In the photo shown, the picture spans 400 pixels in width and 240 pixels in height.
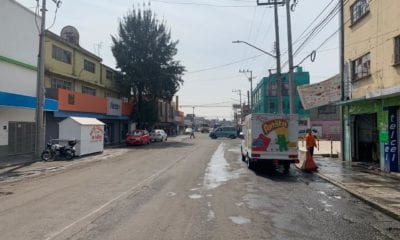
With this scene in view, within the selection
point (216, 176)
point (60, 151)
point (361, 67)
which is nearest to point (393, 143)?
point (361, 67)

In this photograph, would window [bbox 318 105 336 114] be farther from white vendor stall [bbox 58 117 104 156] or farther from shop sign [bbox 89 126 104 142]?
white vendor stall [bbox 58 117 104 156]

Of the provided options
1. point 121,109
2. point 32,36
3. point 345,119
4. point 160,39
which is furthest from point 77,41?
point 345,119

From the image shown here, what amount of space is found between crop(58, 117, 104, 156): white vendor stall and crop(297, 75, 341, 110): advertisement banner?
1390 cm

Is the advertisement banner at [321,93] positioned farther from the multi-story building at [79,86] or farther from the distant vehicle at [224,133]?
the distant vehicle at [224,133]

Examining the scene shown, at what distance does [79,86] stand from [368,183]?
33.7m

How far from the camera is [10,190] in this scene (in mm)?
14156

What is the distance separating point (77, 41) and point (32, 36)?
1819 centimetres

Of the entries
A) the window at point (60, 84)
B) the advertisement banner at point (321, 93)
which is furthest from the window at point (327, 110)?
the advertisement banner at point (321, 93)

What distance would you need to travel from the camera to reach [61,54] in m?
39.2

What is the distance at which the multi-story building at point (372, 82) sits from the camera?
17688 millimetres

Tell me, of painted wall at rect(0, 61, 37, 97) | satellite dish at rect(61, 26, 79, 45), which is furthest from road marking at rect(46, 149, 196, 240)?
satellite dish at rect(61, 26, 79, 45)

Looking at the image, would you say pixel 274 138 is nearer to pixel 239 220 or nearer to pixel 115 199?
pixel 115 199

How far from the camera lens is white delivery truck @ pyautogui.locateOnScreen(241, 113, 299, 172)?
20.0 meters

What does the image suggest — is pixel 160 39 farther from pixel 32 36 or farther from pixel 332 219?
pixel 332 219
